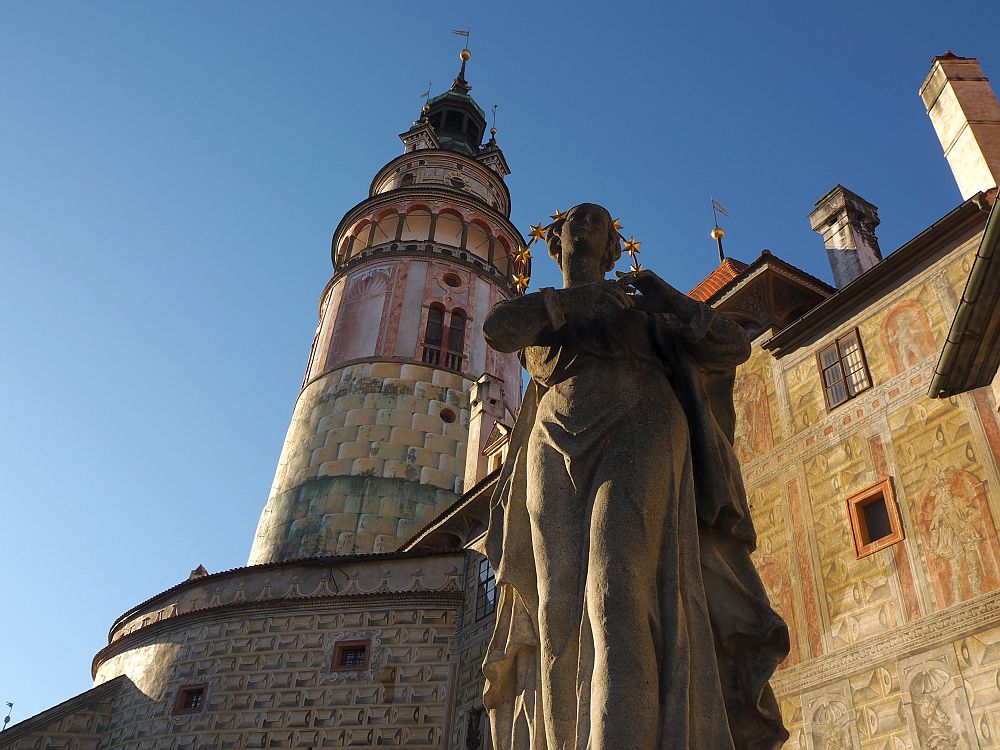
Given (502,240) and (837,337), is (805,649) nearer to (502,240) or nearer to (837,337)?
(837,337)

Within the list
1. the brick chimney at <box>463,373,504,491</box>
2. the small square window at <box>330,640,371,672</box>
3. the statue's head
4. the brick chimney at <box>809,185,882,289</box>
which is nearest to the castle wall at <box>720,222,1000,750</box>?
the brick chimney at <box>809,185,882,289</box>

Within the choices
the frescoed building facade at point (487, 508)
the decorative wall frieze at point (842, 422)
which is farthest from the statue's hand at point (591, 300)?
the decorative wall frieze at point (842, 422)

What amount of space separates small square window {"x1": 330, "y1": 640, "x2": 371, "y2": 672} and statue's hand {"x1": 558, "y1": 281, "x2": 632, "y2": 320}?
1378cm

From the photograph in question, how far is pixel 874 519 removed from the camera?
10.8 m

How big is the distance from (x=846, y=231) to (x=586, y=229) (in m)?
12.6

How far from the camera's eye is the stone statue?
8.93 ft

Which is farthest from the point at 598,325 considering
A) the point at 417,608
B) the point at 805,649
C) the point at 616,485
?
the point at 417,608

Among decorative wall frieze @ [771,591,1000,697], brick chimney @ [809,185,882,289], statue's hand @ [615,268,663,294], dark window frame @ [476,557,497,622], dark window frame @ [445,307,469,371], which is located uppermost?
dark window frame @ [445,307,469,371]

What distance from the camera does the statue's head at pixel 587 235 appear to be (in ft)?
12.6

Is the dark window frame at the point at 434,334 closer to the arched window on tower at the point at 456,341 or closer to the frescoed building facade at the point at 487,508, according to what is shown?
the frescoed building facade at the point at 487,508

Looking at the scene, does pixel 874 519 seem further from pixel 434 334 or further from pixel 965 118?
pixel 434 334

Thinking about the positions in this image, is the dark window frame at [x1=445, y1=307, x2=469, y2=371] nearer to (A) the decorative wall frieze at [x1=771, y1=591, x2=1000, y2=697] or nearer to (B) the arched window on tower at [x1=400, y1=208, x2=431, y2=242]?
(B) the arched window on tower at [x1=400, y1=208, x2=431, y2=242]

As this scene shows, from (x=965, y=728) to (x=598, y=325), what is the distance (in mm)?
7458

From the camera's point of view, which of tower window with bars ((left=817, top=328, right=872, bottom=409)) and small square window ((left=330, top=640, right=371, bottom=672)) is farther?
small square window ((left=330, top=640, right=371, bottom=672))
